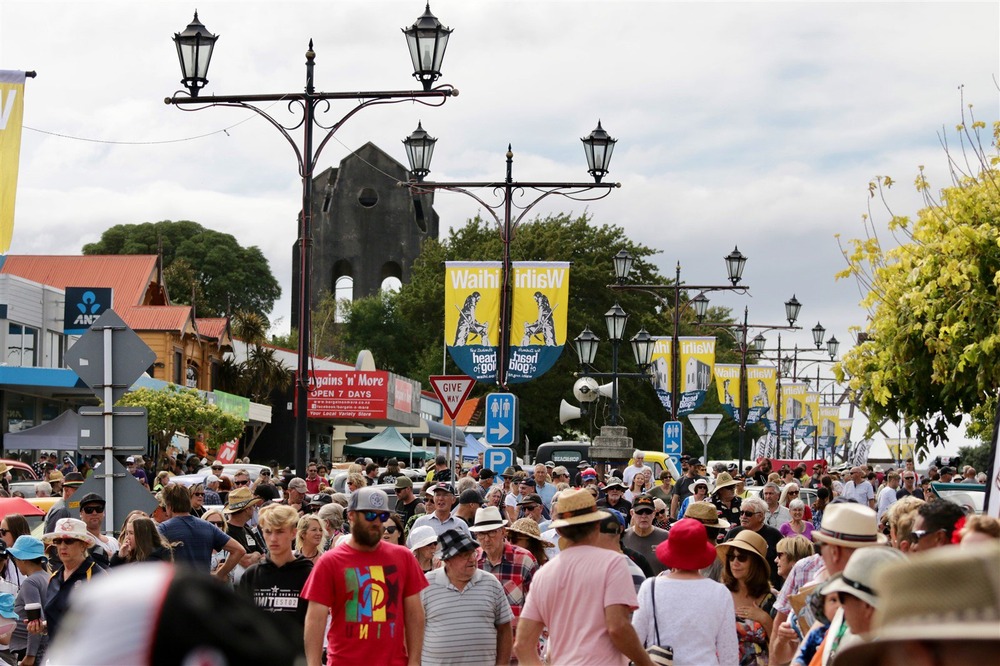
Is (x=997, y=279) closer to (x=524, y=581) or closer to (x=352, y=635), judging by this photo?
(x=524, y=581)

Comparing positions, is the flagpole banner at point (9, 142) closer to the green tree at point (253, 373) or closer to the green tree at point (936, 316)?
the green tree at point (936, 316)

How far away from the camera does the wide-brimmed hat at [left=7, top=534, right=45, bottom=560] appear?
976 centimetres

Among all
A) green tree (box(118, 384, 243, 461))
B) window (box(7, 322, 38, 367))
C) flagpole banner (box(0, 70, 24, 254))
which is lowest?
green tree (box(118, 384, 243, 461))

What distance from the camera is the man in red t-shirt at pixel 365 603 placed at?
295 inches

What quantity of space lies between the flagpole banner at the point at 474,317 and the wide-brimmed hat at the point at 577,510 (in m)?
15.9

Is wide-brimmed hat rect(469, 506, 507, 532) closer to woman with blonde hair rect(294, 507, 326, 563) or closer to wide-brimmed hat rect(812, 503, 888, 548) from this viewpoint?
woman with blonde hair rect(294, 507, 326, 563)

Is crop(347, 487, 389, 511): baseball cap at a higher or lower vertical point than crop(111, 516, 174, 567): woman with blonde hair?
higher

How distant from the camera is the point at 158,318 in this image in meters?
59.8

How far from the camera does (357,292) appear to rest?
4262 inches

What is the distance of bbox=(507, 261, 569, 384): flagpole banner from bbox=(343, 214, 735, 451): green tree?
41288mm

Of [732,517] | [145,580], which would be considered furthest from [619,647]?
[732,517]

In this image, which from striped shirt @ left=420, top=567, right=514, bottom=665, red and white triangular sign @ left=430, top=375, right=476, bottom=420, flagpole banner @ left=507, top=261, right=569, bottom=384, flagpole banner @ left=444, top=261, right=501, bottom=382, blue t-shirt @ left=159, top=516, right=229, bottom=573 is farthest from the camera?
flagpole banner @ left=507, top=261, right=569, bottom=384

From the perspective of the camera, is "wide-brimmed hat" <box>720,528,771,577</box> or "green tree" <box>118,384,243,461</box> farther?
"green tree" <box>118,384,243,461</box>

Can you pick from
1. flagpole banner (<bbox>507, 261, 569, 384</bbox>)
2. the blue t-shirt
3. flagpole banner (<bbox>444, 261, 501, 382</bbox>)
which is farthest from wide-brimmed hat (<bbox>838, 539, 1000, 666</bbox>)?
flagpole banner (<bbox>507, 261, 569, 384</bbox>)
